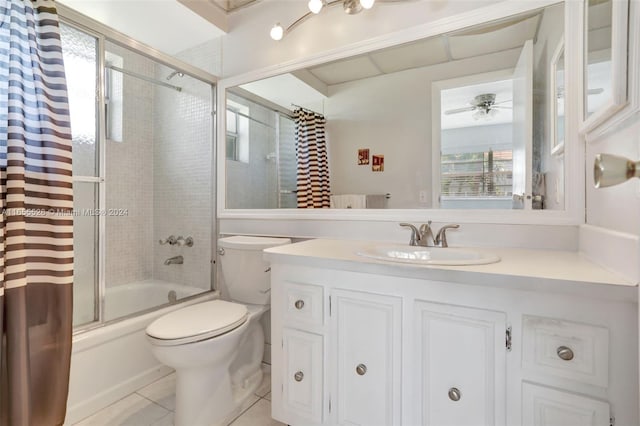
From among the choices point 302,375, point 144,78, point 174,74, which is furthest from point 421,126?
point 144,78

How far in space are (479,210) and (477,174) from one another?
0.16 m

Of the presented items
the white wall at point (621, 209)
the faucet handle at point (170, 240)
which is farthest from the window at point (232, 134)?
the white wall at point (621, 209)

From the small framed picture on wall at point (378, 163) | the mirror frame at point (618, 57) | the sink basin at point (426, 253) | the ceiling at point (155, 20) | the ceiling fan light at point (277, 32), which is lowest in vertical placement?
the sink basin at point (426, 253)

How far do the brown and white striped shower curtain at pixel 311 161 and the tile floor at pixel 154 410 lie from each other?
3.52 feet

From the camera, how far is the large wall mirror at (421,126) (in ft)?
4.25

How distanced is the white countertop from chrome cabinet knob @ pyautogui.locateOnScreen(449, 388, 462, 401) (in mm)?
336

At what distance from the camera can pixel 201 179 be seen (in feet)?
7.41

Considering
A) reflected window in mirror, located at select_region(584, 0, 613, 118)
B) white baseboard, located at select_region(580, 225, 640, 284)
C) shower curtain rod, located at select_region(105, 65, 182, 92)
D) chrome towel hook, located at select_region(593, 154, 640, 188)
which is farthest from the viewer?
shower curtain rod, located at select_region(105, 65, 182, 92)

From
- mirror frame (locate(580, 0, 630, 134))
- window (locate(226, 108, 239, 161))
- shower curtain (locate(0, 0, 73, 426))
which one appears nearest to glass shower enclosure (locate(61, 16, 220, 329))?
window (locate(226, 108, 239, 161))

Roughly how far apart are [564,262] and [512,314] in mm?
314

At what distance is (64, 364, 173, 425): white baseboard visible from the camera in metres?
1.43

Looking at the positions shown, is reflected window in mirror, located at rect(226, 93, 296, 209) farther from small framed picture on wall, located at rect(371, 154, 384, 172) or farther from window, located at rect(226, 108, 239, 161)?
small framed picture on wall, located at rect(371, 154, 384, 172)

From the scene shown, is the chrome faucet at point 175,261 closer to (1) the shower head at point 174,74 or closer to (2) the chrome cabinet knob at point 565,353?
(1) the shower head at point 174,74

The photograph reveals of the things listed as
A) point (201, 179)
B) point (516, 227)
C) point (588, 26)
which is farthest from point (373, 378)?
point (201, 179)
